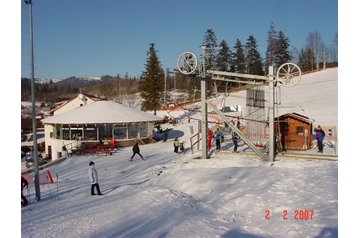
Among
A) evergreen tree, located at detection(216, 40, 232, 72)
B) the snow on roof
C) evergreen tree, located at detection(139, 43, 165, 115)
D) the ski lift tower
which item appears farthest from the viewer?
evergreen tree, located at detection(216, 40, 232, 72)

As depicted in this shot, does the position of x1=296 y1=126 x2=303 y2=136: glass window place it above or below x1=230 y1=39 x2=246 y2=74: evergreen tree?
below

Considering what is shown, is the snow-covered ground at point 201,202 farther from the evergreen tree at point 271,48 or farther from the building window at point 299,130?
the evergreen tree at point 271,48

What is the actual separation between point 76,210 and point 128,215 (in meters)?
1.84

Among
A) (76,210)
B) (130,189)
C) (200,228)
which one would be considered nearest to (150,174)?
(130,189)

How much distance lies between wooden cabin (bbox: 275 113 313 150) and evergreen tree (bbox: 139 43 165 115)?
93.1 ft

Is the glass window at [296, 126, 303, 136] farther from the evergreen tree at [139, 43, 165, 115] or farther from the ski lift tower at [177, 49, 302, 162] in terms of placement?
the evergreen tree at [139, 43, 165, 115]

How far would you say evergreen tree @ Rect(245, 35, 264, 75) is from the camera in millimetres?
53578

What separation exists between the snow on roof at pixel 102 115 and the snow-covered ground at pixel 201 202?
9.95 metres

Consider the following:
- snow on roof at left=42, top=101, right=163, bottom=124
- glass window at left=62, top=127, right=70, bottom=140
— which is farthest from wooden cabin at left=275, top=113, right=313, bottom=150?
glass window at left=62, top=127, right=70, bottom=140

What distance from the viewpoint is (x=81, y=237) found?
6969mm

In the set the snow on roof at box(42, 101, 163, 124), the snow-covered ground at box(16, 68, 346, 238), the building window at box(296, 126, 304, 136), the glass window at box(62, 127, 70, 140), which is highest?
the snow on roof at box(42, 101, 163, 124)

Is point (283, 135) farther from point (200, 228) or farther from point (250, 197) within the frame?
point (200, 228)

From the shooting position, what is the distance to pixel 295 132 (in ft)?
57.5

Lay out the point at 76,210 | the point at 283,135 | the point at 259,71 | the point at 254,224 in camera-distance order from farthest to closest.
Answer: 1. the point at 259,71
2. the point at 283,135
3. the point at 76,210
4. the point at 254,224
